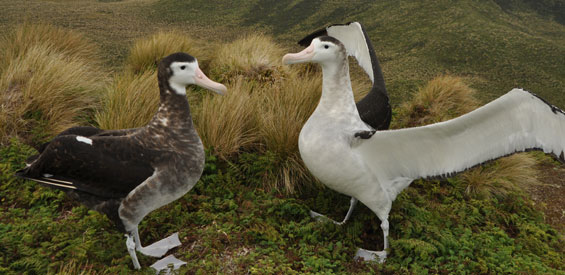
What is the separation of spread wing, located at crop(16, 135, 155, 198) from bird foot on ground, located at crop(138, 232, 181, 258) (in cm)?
70

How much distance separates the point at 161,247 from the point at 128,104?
2.18 metres

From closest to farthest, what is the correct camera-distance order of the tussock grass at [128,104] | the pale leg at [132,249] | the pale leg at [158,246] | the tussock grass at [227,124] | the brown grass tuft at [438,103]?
the pale leg at [132,249]
the pale leg at [158,246]
the tussock grass at [227,124]
the tussock grass at [128,104]
the brown grass tuft at [438,103]

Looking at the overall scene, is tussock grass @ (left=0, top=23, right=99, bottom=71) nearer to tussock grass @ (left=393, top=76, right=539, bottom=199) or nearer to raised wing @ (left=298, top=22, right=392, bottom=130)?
raised wing @ (left=298, top=22, right=392, bottom=130)

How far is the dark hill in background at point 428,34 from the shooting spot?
27.6 ft

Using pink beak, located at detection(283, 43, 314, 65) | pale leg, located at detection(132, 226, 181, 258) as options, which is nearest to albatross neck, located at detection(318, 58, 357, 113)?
pink beak, located at detection(283, 43, 314, 65)

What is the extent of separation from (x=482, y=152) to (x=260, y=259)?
1.91 metres

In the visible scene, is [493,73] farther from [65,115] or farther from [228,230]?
[65,115]

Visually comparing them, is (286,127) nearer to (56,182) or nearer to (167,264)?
(167,264)

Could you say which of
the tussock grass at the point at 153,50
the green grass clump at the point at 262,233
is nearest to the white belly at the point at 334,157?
the green grass clump at the point at 262,233

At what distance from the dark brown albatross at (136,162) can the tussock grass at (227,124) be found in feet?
4.79

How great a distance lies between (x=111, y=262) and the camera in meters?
3.10

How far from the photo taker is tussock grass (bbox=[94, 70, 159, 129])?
4727 millimetres

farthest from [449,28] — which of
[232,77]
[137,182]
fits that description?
[137,182]

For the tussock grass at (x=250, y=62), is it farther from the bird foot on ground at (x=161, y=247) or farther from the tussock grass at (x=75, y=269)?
the tussock grass at (x=75, y=269)
